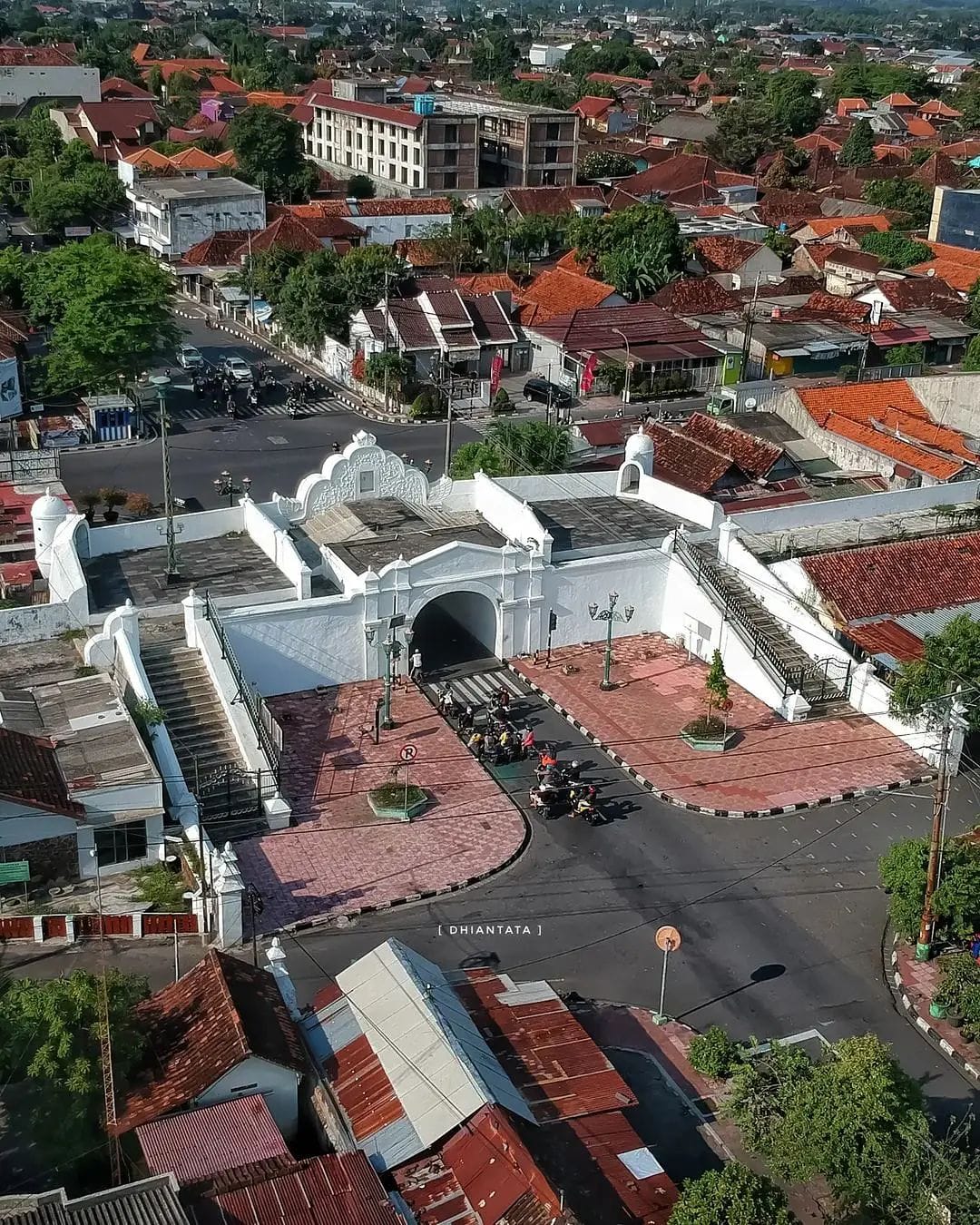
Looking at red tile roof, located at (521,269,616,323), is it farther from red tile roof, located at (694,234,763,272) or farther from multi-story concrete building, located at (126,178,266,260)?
multi-story concrete building, located at (126,178,266,260)

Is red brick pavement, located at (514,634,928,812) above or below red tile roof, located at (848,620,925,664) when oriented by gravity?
below

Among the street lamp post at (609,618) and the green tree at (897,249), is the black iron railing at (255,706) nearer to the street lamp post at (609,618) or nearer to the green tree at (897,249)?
the street lamp post at (609,618)

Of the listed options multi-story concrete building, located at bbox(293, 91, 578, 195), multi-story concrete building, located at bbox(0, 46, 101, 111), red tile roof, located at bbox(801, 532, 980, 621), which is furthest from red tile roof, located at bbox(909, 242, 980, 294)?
multi-story concrete building, located at bbox(0, 46, 101, 111)

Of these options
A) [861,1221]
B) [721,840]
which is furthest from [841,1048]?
[721,840]

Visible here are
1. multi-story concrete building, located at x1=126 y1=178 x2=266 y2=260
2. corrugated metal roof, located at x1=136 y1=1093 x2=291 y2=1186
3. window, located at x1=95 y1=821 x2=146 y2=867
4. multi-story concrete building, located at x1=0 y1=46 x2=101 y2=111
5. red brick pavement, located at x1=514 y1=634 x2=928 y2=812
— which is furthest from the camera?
multi-story concrete building, located at x1=0 y1=46 x2=101 y2=111

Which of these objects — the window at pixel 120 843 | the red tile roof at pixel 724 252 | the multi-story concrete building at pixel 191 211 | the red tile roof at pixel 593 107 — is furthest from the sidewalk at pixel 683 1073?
the red tile roof at pixel 593 107

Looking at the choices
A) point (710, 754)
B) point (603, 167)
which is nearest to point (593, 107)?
point (603, 167)
